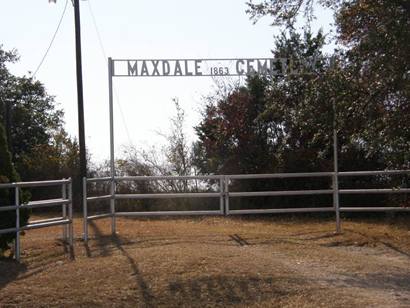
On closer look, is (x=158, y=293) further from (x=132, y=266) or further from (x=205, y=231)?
(x=205, y=231)

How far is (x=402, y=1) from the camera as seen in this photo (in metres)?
9.80

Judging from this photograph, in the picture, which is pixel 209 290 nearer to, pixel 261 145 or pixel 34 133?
pixel 261 145

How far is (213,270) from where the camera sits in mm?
9242

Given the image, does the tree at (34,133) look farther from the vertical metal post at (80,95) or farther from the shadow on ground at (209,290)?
the shadow on ground at (209,290)

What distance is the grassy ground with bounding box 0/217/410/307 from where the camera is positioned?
813 cm

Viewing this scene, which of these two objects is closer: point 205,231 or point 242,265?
point 242,265

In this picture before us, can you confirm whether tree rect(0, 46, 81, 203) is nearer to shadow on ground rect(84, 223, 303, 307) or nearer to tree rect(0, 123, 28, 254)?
tree rect(0, 123, 28, 254)

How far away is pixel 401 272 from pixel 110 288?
433 cm

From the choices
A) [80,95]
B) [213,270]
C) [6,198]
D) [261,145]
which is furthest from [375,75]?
[80,95]

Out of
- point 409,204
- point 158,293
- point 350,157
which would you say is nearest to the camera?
point 158,293

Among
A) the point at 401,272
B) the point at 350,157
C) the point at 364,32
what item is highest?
the point at 364,32

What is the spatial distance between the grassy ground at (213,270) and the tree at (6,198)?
1.53 ft

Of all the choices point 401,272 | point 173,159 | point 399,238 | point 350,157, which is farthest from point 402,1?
point 173,159

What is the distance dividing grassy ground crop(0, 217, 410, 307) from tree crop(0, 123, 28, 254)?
468mm
